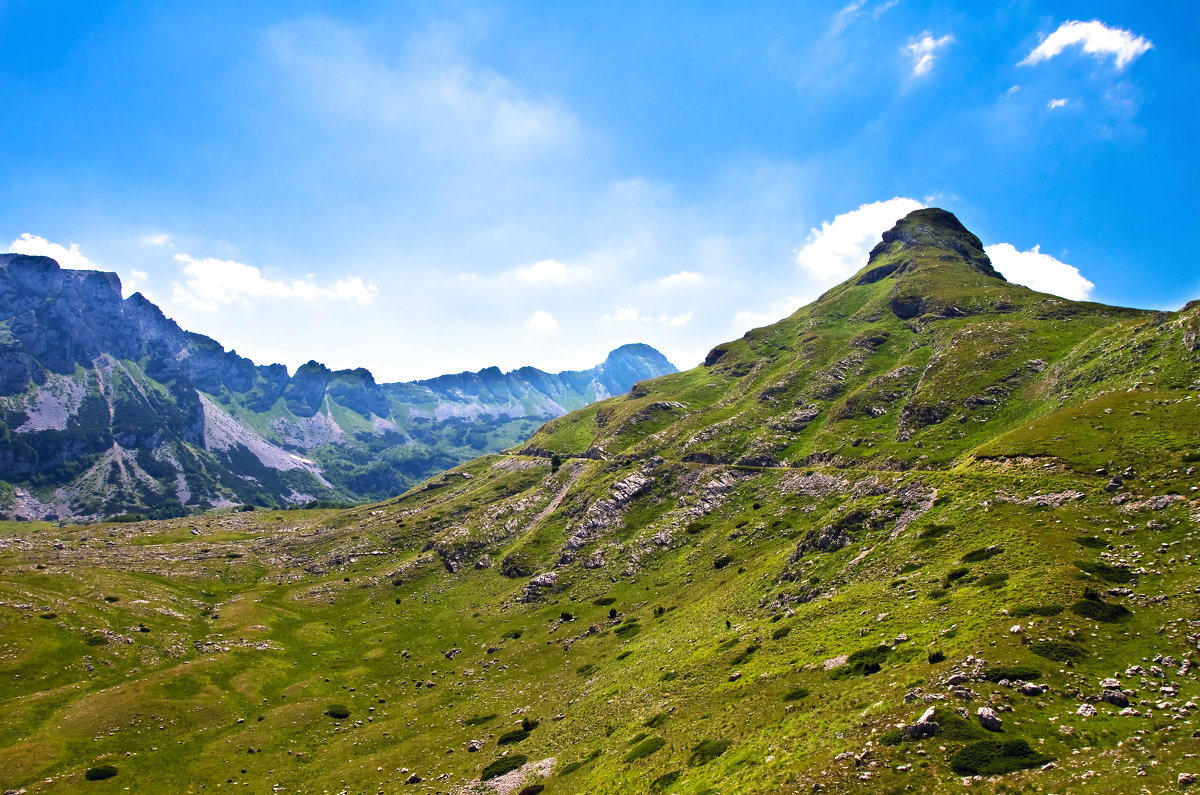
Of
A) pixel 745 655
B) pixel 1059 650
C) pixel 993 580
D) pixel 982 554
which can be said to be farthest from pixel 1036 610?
pixel 745 655

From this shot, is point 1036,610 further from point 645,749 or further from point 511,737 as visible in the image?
point 511,737

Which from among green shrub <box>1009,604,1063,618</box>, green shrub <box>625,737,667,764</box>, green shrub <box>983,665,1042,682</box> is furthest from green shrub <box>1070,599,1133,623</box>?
green shrub <box>625,737,667,764</box>

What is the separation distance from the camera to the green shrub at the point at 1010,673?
93.9 ft

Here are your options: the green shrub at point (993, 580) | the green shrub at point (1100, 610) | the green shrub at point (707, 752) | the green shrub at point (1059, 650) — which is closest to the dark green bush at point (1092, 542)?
the green shrub at point (993, 580)

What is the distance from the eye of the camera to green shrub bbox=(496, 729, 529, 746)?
5531 cm

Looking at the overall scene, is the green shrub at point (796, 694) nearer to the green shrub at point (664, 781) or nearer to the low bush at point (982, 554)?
the green shrub at point (664, 781)

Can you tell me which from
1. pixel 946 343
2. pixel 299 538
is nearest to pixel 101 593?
pixel 299 538

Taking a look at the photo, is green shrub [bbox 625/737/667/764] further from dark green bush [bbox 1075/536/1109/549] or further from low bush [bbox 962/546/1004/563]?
dark green bush [bbox 1075/536/1109/549]

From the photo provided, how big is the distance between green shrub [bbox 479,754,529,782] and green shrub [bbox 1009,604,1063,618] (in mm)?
44155

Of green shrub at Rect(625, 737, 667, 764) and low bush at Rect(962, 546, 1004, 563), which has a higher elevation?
low bush at Rect(962, 546, 1004, 563)

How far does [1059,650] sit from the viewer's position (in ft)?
98.9

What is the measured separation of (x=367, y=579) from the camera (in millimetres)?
130875

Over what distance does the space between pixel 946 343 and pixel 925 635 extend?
140 meters

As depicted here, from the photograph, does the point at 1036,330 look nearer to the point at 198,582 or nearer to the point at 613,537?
the point at 613,537
